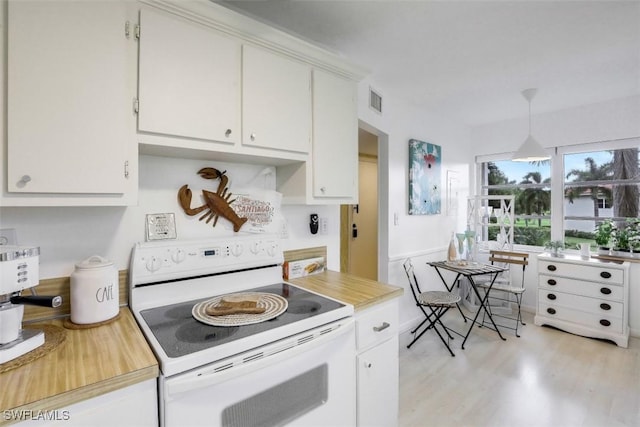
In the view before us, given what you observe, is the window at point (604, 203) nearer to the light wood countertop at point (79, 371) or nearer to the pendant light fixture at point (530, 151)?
the pendant light fixture at point (530, 151)


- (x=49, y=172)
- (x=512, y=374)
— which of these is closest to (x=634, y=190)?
(x=512, y=374)

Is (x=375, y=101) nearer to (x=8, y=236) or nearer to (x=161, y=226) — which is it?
(x=161, y=226)

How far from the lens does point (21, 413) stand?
731 mm

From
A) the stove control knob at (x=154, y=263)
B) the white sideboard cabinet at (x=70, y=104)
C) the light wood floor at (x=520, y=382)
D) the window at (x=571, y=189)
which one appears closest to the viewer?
the white sideboard cabinet at (x=70, y=104)

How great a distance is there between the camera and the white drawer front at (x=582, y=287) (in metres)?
2.97

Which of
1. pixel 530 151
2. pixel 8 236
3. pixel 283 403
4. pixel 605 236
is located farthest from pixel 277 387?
pixel 605 236

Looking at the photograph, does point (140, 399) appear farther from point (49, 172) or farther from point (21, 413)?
point (49, 172)

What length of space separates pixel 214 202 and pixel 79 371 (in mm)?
935

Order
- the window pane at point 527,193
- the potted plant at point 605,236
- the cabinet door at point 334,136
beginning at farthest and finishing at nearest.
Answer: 1. the window pane at point 527,193
2. the potted plant at point 605,236
3. the cabinet door at point 334,136

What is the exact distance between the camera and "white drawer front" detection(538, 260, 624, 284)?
2.96 meters

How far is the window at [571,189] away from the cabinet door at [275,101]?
11.7 feet

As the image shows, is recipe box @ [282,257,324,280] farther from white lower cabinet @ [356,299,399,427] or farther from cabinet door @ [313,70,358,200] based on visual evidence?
white lower cabinet @ [356,299,399,427]

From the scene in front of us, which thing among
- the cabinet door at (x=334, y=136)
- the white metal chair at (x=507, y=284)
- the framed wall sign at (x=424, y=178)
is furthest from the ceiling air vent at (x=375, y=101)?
the white metal chair at (x=507, y=284)

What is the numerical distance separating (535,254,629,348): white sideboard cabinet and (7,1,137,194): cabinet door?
3943mm
